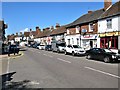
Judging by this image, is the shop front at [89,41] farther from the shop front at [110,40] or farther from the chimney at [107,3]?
the chimney at [107,3]

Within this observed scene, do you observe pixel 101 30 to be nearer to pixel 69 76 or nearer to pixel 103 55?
pixel 103 55

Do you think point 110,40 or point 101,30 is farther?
point 101,30

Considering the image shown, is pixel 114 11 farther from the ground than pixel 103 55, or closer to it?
farther from the ground

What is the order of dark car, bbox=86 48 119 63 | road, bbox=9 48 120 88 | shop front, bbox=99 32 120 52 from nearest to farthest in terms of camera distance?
road, bbox=9 48 120 88, dark car, bbox=86 48 119 63, shop front, bbox=99 32 120 52

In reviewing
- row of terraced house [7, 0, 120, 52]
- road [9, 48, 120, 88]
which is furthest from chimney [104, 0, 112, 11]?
road [9, 48, 120, 88]

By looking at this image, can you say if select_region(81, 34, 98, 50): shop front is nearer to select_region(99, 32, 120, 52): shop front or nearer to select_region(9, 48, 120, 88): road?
select_region(99, 32, 120, 52): shop front

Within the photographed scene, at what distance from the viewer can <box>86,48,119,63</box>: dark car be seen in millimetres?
20266

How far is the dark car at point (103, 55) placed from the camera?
2027cm

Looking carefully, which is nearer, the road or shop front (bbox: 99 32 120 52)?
the road

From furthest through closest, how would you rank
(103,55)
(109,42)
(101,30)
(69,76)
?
(101,30)
(109,42)
(103,55)
(69,76)

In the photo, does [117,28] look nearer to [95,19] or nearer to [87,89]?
[95,19]

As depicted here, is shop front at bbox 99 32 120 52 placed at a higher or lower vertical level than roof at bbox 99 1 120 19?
lower

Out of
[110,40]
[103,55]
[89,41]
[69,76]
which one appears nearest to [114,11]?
[110,40]

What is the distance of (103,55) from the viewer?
21.4m
